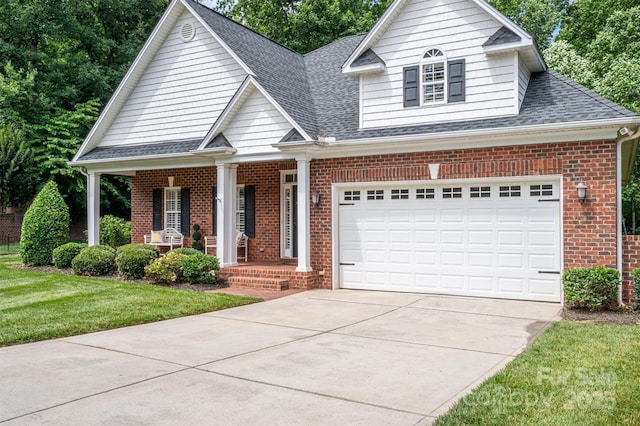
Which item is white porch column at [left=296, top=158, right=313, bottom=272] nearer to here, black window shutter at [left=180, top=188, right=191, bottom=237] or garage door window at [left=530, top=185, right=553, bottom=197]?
garage door window at [left=530, top=185, right=553, bottom=197]

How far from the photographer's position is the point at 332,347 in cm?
681

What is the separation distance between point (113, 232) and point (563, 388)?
17364mm

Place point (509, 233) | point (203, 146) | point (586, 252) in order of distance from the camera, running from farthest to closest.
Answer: point (203, 146), point (509, 233), point (586, 252)

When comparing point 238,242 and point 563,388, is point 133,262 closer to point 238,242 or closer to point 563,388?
point 238,242

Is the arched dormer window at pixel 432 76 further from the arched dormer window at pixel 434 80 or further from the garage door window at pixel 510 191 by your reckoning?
the garage door window at pixel 510 191

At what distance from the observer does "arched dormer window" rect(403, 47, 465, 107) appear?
11.4 meters

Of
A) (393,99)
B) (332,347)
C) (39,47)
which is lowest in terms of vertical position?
(332,347)

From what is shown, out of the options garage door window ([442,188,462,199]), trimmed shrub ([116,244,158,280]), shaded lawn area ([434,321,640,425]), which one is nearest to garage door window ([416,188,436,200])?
garage door window ([442,188,462,199])

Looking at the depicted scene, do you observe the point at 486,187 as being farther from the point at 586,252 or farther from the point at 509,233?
the point at 586,252

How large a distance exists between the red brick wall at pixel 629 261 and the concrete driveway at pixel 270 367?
4.71 ft

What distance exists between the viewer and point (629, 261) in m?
9.52

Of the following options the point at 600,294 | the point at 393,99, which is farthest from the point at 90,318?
the point at 600,294

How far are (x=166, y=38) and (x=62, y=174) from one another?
1226 cm

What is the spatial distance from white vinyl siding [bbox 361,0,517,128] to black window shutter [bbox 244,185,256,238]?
14.5ft
